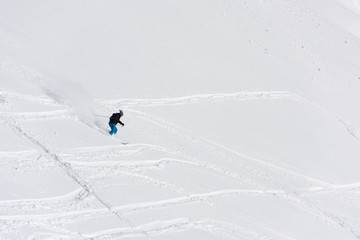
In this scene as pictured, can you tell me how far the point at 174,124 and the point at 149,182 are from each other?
364cm

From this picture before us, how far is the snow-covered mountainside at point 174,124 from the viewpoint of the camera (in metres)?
14.8

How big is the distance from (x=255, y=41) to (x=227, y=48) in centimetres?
198

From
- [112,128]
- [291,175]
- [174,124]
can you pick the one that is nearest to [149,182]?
[112,128]

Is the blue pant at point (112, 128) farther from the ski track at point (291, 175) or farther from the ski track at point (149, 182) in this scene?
the ski track at point (291, 175)

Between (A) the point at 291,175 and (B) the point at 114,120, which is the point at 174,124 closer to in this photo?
(B) the point at 114,120

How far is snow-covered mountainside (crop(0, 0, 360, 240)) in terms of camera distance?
48.4 ft

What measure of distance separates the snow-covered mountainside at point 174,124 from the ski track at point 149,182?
47mm

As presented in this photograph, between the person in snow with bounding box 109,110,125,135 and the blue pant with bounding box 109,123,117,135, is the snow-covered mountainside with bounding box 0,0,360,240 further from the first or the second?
the person in snow with bounding box 109,110,125,135

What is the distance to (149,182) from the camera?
16047mm

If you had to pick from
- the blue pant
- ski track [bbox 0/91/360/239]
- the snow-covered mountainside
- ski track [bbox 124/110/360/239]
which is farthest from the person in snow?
ski track [bbox 124/110/360/239]

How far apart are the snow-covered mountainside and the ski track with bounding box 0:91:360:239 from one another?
0.15ft

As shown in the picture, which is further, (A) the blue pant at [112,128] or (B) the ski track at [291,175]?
(A) the blue pant at [112,128]

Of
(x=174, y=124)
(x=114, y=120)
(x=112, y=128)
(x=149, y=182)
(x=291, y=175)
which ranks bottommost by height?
(x=149, y=182)

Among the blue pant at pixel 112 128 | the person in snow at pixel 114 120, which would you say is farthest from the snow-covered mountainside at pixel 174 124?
the person in snow at pixel 114 120
